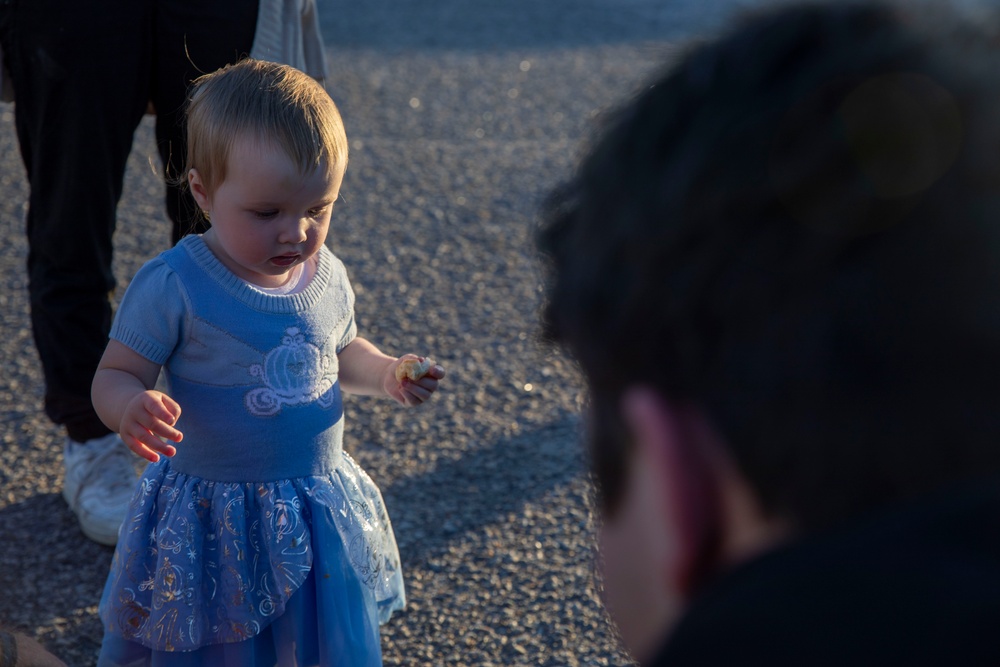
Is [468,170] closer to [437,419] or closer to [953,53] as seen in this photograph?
[437,419]

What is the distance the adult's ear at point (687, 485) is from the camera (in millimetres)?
769

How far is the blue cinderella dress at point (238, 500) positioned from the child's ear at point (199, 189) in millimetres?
72

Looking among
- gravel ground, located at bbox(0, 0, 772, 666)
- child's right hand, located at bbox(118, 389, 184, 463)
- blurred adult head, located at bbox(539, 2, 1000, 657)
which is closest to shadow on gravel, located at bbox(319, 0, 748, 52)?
gravel ground, located at bbox(0, 0, 772, 666)

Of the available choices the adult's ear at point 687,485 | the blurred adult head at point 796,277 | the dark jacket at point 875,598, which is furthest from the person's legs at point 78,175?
the dark jacket at point 875,598

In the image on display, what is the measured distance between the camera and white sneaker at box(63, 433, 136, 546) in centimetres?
285

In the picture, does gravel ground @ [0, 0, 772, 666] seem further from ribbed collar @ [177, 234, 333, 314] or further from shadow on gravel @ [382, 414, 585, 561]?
ribbed collar @ [177, 234, 333, 314]

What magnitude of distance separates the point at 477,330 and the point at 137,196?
7.77 ft

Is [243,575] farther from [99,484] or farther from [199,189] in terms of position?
[99,484]

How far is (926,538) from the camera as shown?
0.64 metres

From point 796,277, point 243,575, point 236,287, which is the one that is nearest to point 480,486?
point 243,575

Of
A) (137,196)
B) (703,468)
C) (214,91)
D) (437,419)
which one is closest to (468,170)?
(137,196)

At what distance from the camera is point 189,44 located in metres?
2.62

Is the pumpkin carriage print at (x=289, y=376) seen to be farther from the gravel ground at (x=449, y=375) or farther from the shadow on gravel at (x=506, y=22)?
the shadow on gravel at (x=506, y=22)

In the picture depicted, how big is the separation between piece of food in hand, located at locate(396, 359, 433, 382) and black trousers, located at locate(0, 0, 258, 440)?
0.85 metres
